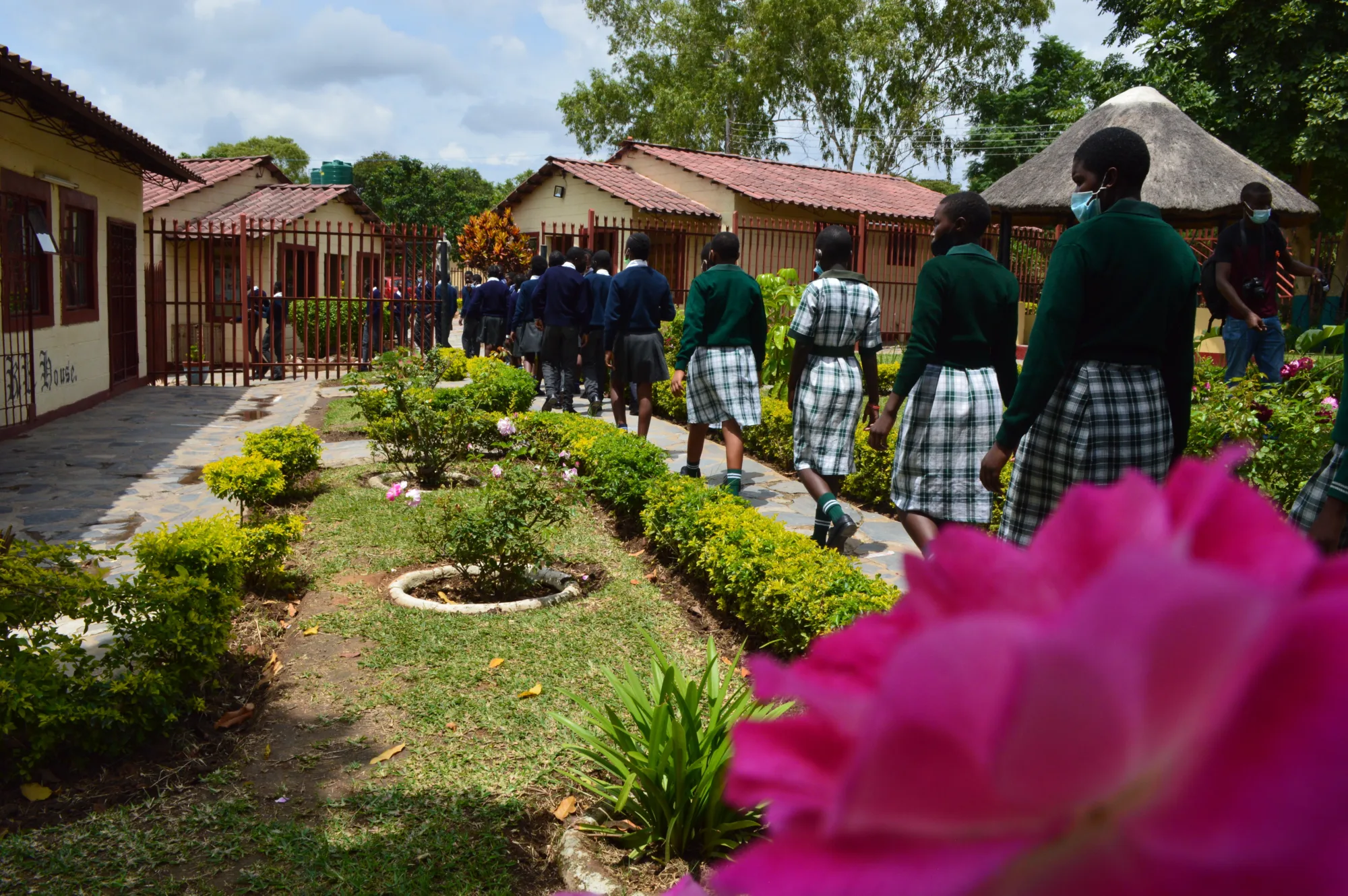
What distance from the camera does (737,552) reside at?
4875 mm

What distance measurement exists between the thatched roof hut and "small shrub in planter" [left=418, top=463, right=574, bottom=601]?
12.7m

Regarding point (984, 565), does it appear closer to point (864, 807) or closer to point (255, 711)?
point (864, 807)

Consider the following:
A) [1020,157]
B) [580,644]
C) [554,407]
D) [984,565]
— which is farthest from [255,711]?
[1020,157]

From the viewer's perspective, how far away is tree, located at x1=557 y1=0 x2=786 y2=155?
1431 inches

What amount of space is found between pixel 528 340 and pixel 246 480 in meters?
7.60

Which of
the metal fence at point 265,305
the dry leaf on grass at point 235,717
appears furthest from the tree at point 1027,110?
the dry leaf on grass at point 235,717

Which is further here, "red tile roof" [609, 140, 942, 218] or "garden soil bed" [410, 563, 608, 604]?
"red tile roof" [609, 140, 942, 218]

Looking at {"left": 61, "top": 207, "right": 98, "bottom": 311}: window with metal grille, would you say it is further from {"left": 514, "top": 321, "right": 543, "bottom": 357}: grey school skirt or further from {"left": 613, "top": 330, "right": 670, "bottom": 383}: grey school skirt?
{"left": 613, "top": 330, "right": 670, "bottom": 383}: grey school skirt

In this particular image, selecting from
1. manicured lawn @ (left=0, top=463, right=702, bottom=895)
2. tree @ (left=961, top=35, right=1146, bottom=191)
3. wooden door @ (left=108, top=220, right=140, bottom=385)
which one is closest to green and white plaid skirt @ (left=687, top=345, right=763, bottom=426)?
manicured lawn @ (left=0, top=463, right=702, bottom=895)

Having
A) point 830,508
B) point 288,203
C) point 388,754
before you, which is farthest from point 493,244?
point 388,754

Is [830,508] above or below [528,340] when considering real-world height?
below

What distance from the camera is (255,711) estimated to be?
3.88 m

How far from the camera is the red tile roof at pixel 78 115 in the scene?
8539 mm

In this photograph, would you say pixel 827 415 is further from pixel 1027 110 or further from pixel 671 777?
pixel 1027 110
